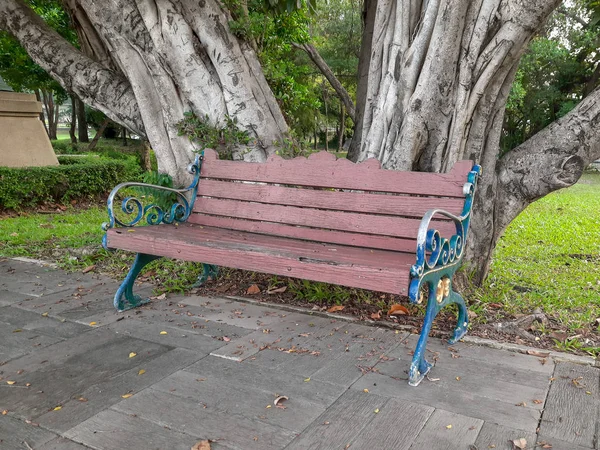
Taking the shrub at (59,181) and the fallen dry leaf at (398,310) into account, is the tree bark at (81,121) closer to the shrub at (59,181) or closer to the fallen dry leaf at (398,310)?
the shrub at (59,181)

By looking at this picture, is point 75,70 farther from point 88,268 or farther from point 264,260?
point 264,260

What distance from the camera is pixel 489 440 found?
2.21 m

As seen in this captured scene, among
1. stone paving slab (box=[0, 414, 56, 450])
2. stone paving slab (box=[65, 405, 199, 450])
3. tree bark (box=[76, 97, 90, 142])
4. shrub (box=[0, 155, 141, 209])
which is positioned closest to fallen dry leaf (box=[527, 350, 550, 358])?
stone paving slab (box=[65, 405, 199, 450])

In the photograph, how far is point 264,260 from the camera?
3.11 m

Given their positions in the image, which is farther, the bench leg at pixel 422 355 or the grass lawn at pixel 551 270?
the grass lawn at pixel 551 270

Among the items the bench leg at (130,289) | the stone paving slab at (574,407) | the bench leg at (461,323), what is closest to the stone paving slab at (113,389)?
the bench leg at (130,289)

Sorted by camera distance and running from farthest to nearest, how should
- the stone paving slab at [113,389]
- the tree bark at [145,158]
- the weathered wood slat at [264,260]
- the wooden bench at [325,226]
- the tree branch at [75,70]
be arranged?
the tree bark at [145,158]
the tree branch at [75,70]
the wooden bench at [325,226]
the weathered wood slat at [264,260]
the stone paving slab at [113,389]

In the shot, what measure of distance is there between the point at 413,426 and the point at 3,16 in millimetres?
5851

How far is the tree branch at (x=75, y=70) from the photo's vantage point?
5.29m

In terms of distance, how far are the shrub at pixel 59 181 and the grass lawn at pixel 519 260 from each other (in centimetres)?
36

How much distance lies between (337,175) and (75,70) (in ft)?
10.7

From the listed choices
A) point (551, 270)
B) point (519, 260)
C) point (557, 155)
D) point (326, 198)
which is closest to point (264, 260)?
point (326, 198)

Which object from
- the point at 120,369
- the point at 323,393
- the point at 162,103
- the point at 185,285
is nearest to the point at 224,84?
the point at 162,103

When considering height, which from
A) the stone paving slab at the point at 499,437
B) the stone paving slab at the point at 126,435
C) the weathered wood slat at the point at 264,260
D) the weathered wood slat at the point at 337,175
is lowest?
the stone paving slab at the point at 126,435
